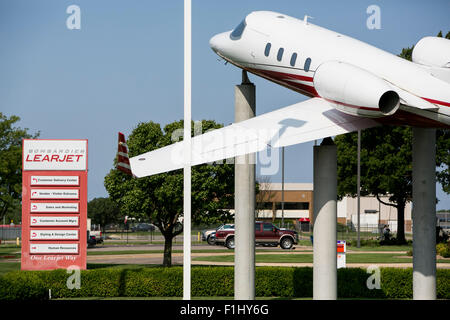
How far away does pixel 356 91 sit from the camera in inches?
484

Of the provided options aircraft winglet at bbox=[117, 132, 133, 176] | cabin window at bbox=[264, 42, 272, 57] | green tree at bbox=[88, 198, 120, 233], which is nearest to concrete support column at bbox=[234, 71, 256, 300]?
cabin window at bbox=[264, 42, 272, 57]

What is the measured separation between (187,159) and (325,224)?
11.8 ft

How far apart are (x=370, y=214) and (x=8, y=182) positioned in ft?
189

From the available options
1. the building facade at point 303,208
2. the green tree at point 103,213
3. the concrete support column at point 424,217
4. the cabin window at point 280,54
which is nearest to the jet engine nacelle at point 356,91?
the cabin window at point 280,54

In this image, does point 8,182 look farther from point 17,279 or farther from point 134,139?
point 17,279

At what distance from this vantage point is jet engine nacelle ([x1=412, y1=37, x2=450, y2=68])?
14.3 metres

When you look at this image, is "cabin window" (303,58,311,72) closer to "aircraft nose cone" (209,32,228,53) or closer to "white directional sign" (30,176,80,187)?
"aircraft nose cone" (209,32,228,53)

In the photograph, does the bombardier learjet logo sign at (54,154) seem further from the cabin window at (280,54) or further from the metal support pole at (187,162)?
the metal support pole at (187,162)

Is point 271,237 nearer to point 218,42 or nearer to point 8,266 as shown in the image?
point 8,266

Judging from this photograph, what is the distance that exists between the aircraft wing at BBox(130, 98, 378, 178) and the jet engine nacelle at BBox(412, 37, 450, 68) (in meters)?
2.34

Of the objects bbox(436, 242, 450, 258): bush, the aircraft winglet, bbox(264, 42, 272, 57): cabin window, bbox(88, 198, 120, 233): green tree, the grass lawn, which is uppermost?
bbox(264, 42, 272, 57): cabin window

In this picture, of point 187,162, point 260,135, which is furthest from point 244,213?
point 187,162

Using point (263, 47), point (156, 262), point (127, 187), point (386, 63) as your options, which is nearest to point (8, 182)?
point (156, 262)

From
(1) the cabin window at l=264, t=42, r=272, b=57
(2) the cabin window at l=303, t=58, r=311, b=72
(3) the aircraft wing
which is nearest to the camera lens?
(3) the aircraft wing
